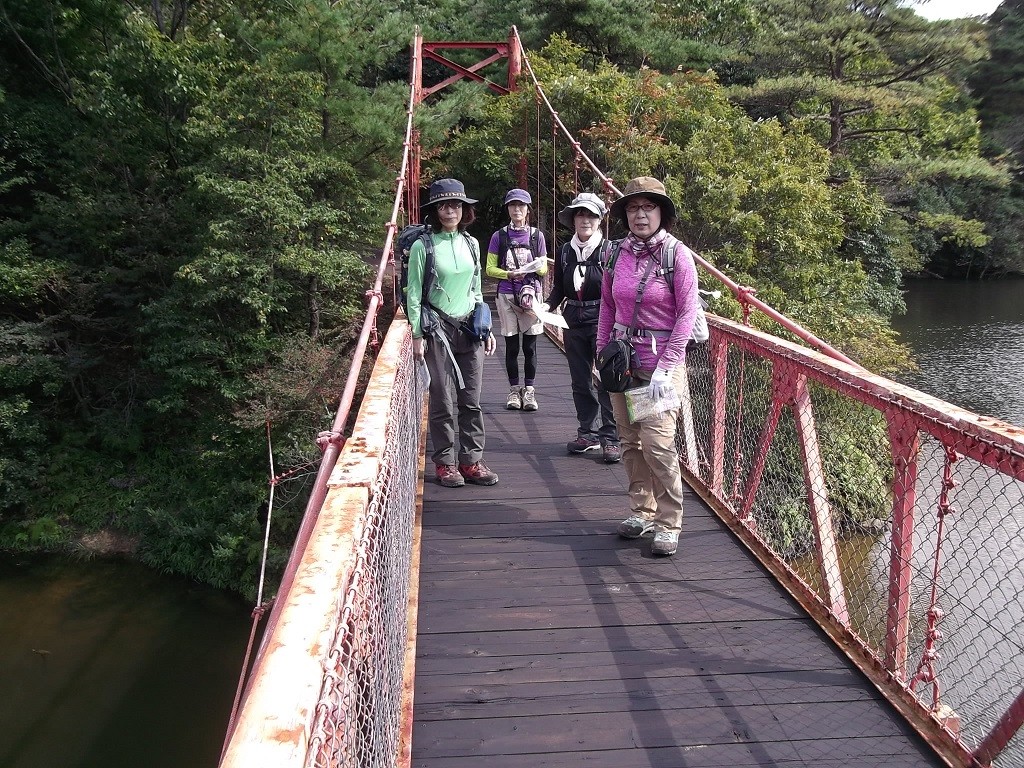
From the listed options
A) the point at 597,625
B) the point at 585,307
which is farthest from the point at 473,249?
the point at 597,625

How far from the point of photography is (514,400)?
4.69 meters

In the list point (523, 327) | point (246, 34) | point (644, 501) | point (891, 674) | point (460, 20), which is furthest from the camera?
point (460, 20)

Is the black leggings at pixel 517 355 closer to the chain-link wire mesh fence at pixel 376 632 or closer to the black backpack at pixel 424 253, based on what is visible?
the black backpack at pixel 424 253

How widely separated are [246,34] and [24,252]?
3846mm

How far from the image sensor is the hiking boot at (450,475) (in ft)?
11.0

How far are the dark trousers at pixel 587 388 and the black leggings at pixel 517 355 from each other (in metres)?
0.73

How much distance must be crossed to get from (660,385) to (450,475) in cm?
123

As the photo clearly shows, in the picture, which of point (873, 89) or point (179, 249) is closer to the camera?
point (179, 249)

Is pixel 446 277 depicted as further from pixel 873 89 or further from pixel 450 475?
pixel 873 89

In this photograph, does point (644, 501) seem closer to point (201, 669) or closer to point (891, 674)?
point (891, 674)

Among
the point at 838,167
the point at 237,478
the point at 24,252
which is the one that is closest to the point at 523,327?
the point at 237,478

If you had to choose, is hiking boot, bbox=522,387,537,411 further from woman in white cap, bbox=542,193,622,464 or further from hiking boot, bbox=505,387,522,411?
woman in white cap, bbox=542,193,622,464

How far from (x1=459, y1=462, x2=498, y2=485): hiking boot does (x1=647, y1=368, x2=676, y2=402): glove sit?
3.71 ft

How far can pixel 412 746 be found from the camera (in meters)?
1.85
